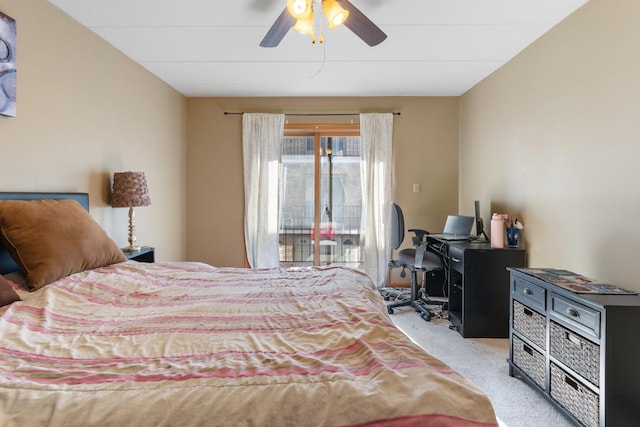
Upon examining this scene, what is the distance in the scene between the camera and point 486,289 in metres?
2.87

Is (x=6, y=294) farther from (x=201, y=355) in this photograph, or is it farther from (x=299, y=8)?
(x=299, y=8)

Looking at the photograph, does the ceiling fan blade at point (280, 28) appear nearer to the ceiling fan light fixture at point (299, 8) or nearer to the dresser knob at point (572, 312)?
the ceiling fan light fixture at point (299, 8)

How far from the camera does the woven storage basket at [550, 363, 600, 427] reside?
160 centimetres

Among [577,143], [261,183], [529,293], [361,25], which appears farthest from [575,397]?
[261,183]

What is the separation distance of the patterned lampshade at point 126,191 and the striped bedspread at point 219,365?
1277mm

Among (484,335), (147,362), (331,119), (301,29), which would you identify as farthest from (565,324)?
(331,119)

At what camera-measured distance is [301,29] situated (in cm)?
201

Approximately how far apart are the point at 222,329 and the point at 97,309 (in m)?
0.65

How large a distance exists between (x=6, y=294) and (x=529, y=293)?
2839mm

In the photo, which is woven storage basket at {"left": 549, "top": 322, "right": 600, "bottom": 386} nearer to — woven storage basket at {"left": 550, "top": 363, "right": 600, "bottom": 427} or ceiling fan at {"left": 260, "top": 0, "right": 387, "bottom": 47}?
woven storage basket at {"left": 550, "top": 363, "right": 600, "bottom": 427}

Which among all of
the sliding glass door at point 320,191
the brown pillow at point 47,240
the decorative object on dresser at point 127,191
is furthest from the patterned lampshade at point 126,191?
the sliding glass door at point 320,191

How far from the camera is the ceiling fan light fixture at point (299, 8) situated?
183 centimetres

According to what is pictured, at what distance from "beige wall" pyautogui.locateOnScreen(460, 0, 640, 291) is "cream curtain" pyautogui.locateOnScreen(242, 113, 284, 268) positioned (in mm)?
2593

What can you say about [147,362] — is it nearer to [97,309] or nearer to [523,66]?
[97,309]
